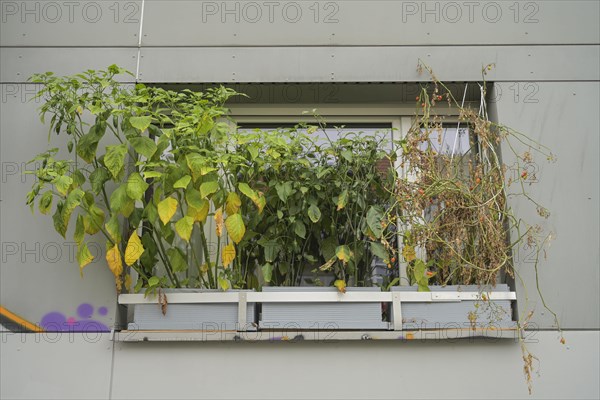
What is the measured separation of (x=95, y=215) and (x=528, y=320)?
6.48 feet

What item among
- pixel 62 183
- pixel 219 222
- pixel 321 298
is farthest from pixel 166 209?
pixel 321 298

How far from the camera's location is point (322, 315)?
10.2 feet

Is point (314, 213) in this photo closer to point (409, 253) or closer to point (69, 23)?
point (409, 253)

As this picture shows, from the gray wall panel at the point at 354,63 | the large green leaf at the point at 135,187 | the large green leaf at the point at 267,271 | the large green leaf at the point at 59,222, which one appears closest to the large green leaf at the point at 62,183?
the large green leaf at the point at 59,222

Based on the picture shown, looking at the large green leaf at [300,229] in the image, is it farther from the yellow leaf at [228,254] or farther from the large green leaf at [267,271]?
the yellow leaf at [228,254]

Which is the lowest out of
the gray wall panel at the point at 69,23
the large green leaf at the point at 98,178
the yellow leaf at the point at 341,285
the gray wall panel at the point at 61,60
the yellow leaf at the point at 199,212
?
the yellow leaf at the point at 341,285

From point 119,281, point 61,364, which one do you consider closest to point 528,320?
point 119,281

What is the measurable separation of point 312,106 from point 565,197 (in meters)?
1.34

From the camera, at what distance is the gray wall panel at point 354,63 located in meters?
3.54

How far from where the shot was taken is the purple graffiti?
3230 mm

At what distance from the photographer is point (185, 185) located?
2.95 meters

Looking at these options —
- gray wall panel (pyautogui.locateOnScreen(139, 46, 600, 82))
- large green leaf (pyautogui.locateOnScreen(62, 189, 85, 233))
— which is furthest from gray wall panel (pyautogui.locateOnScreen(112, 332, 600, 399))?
gray wall panel (pyautogui.locateOnScreen(139, 46, 600, 82))

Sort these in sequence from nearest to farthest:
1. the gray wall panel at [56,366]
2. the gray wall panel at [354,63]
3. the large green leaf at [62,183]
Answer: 1. the large green leaf at [62,183]
2. the gray wall panel at [56,366]
3. the gray wall panel at [354,63]

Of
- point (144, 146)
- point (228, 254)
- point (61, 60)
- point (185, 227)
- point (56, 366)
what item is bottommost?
point (56, 366)
